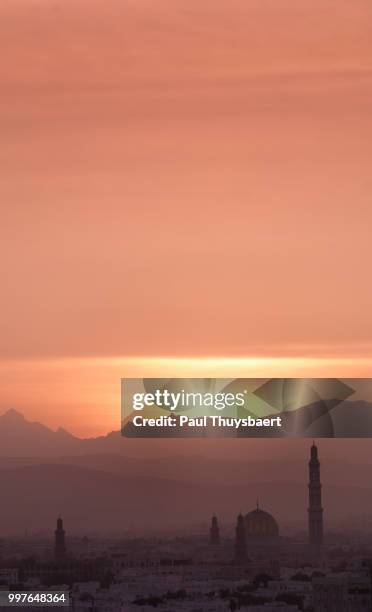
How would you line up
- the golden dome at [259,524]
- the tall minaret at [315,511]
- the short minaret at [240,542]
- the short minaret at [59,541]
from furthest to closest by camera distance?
1. the short minaret at [240,542]
2. the golden dome at [259,524]
3. the tall minaret at [315,511]
4. the short minaret at [59,541]

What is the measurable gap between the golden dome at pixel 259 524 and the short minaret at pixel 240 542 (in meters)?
0.10

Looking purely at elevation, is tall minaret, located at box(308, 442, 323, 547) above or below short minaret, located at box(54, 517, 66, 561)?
above

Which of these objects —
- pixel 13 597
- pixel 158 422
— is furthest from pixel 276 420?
pixel 13 597

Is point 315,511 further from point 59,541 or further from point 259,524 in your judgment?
point 59,541

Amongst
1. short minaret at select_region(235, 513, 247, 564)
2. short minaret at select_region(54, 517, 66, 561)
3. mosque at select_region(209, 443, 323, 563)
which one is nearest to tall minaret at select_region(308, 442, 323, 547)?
mosque at select_region(209, 443, 323, 563)

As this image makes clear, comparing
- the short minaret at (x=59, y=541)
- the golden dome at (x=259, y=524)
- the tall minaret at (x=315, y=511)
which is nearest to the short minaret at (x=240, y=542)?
the golden dome at (x=259, y=524)

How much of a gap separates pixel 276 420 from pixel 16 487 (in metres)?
4.53

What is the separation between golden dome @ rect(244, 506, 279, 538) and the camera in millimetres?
22312

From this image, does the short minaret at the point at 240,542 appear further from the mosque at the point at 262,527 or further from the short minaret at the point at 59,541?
the short minaret at the point at 59,541

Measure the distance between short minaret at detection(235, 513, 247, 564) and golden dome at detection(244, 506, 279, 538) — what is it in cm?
10

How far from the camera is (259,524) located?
22.6 m

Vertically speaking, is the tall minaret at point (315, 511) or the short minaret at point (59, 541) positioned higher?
the tall minaret at point (315, 511)

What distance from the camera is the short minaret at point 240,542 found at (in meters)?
23.4

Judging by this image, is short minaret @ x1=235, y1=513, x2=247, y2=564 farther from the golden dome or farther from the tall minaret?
the tall minaret
